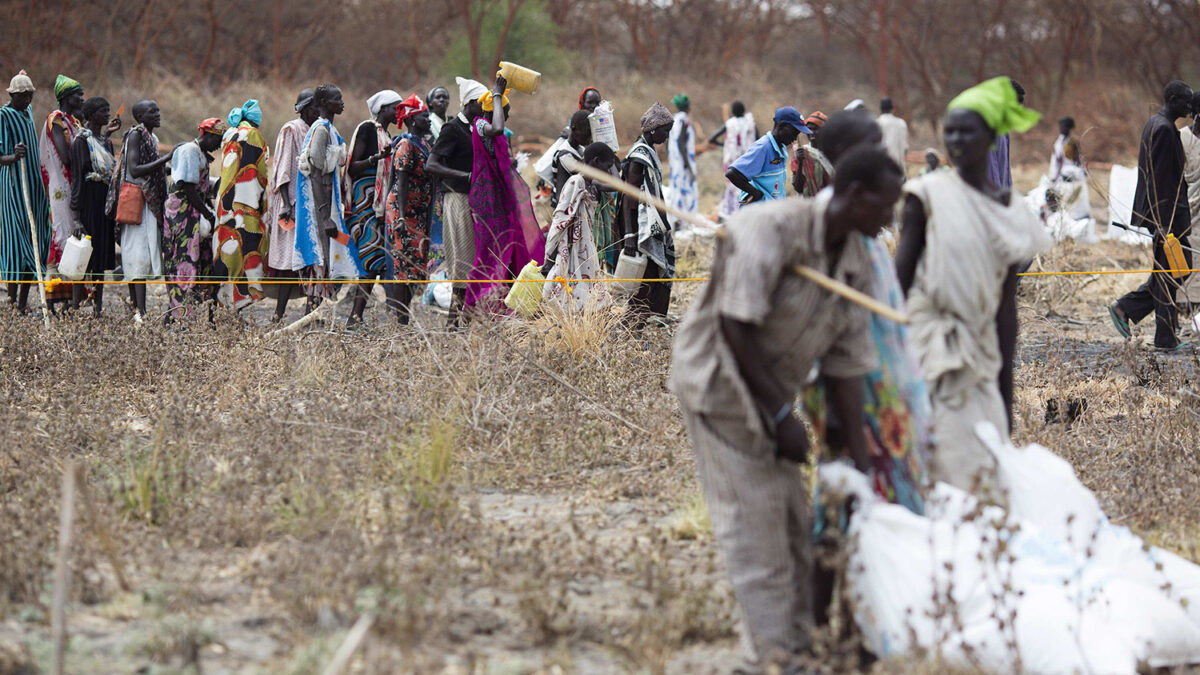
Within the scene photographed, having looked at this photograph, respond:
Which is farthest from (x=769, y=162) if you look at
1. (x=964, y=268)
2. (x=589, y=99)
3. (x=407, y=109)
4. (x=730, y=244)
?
(x=730, y=244)

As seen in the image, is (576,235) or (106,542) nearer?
(106,542)

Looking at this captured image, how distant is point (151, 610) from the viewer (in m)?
3.39

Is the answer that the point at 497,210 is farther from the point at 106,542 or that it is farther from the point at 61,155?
the point at 106,542

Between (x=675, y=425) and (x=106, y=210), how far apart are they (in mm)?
4660

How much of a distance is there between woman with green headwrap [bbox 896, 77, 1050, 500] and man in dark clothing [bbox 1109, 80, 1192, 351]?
3844 millimetres

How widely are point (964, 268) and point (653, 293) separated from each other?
4160mm

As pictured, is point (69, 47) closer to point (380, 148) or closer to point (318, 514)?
point (380, 148)

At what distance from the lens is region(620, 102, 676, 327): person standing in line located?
714cm

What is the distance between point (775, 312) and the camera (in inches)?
112

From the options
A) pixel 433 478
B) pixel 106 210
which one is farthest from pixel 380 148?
pixel 433 478

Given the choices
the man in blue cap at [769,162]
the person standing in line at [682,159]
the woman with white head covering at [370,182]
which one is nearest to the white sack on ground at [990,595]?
the man in blue cap at [769,162]

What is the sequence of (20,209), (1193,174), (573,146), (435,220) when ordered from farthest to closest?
(20,209), (435,220), (573,146), (1193,174)

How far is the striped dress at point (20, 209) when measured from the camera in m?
8.49

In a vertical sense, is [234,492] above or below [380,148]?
below
